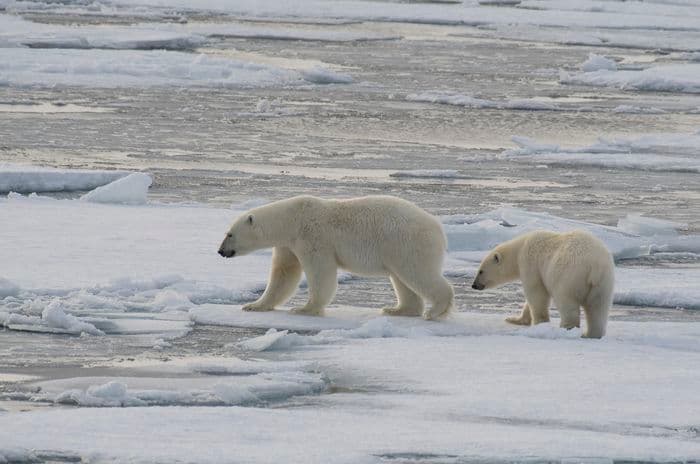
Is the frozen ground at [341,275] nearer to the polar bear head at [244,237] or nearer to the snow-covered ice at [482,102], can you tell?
the snow-covered ice at [482,102]

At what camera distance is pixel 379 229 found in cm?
683

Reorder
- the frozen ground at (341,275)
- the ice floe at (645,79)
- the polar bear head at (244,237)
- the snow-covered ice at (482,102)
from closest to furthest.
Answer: the frozen ground at (341,275) < the polar bear head at (244,237) < the snow-covered ice at (482,102) < the ice floe at (645,79)

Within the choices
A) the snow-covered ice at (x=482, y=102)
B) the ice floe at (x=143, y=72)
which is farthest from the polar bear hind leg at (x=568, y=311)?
the ice floe at (x=143, y=72)

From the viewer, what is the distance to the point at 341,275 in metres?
8.16

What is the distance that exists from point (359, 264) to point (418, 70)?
14688 millimetres

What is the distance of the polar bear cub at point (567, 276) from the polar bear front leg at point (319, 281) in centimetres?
86

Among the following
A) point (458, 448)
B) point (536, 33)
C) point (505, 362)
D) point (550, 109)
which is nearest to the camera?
point (458, 448)

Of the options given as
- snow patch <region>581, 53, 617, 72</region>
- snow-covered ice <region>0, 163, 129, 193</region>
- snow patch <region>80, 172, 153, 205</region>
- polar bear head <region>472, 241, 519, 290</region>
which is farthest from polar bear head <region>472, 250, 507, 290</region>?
snow patch <region>581, 53, 617, 72</region>

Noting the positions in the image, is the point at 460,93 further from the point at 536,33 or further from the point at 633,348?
the point at 633,348

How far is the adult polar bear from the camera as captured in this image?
6.78 m

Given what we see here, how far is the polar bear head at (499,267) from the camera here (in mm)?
6977

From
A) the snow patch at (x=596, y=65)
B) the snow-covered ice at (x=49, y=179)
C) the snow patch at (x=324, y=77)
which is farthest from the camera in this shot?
the snow patch at (x=596, y=65)

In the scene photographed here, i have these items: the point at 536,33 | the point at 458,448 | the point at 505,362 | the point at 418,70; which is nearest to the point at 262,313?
the point at 505,362

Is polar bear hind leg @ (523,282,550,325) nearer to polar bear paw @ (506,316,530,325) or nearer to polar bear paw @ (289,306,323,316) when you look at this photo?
polar bear paw @ (506,316,530,325)
